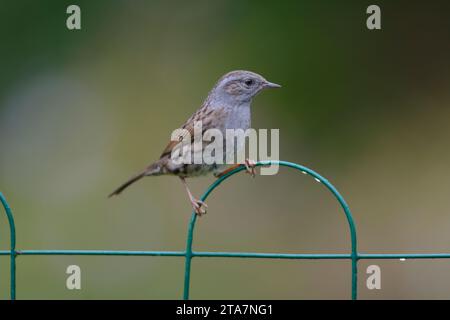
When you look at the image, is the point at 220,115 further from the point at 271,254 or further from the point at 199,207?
the point at 271,254

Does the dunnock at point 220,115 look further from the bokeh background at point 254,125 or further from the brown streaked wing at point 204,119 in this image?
the bokeh background at point 254,125

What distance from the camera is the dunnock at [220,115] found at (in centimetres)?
475

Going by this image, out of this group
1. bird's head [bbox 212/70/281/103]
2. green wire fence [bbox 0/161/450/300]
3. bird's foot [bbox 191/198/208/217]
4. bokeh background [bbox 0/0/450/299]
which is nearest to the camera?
green wire fence [bbox 0/161/450/300]

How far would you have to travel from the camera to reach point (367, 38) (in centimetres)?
863

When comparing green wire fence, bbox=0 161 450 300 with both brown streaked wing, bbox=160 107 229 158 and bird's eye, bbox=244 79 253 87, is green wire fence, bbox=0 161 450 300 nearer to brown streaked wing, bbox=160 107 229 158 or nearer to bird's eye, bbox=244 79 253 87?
brown streaked wing, bbox=160 107 229 158

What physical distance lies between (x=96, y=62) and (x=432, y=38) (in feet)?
11.6

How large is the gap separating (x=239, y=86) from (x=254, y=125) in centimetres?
309

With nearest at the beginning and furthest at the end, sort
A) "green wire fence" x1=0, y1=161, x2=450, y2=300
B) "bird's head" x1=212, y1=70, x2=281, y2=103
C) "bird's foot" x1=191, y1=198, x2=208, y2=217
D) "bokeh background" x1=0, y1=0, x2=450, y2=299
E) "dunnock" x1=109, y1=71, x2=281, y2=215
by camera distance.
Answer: "green wire fence" x1=0, y1=161, x2=450, y2=300 < "bird's foot" x1=191, y1=198, x2=208, y2=217 < "dunnock" x1=109, y1=71, x2=281, y2=215 < "bird's head" x1=212, y1=70, x2=281, y2=103 < "bokeh background" x1=0, y1=0, x2=450, y2=299

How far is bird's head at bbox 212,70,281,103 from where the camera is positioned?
4984 millimetres

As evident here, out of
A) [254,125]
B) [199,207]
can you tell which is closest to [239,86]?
[199,207]

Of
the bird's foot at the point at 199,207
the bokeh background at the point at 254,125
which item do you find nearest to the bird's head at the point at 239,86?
the bird's foot at the point at 199,207

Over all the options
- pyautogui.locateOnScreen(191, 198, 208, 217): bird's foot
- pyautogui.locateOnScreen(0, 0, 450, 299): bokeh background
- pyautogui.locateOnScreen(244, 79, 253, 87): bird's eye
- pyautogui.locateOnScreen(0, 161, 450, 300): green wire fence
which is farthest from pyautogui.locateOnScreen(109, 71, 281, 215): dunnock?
pyautogui.locateOnScreen(0, 0, 450, 299): bokeh background

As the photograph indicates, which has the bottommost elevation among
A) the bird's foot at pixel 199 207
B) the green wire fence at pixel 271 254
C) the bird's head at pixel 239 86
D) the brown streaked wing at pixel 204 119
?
the green wire fence at pixel 271 254
